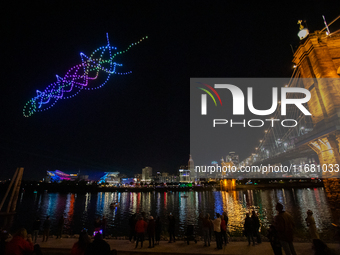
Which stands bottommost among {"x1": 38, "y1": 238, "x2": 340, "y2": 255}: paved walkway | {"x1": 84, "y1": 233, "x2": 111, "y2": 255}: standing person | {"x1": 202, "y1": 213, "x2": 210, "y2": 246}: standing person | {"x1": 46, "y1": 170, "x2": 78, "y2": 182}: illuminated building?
{"x1": 38, "y1": 238, "x2": 340, "y2": 255}: paved walkway

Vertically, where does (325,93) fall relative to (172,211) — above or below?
above

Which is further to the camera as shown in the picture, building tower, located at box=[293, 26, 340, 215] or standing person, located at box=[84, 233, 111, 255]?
building tower, located at box=[293, 26, 340, 215]

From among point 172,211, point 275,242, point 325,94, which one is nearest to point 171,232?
point 275,242

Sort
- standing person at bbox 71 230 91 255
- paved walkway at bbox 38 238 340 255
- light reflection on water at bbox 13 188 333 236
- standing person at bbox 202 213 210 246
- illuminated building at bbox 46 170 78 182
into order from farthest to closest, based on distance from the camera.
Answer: illuminated building at bbox 46 170 78 182 → light reflection on water at bbox 13 188 333 236 → standing person at bbox 202 213 210 246 → paved walkway at bbox 38 238 340 255 → standing person at bbox 71 230 91 255

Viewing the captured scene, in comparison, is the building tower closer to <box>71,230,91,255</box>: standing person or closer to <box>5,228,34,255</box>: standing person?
<box>71,230,91,255</box>: standing person

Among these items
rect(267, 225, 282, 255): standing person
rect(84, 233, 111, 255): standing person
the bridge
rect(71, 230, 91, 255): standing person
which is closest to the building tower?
the bridge

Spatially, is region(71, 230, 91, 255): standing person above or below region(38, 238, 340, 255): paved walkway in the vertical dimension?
above

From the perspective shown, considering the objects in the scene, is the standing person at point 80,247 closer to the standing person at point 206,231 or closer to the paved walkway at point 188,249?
the paved walkway at point 188,249

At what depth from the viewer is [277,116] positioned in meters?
49.3

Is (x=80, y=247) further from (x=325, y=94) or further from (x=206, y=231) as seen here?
(x=325, y=94)

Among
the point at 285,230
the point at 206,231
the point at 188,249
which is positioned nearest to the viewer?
the point at 285,230

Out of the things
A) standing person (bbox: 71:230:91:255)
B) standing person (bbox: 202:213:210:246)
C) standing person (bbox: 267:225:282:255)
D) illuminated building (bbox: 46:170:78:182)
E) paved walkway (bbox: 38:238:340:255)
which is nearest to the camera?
standing person (bbox: 71:230:91:255)

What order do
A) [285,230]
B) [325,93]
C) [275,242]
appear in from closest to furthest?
1. [285,230]
2. [275,242]
3. [325,93]

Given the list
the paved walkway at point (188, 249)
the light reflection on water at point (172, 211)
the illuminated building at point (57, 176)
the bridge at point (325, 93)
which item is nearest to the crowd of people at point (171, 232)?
the paved walkway at point (188, 249)
